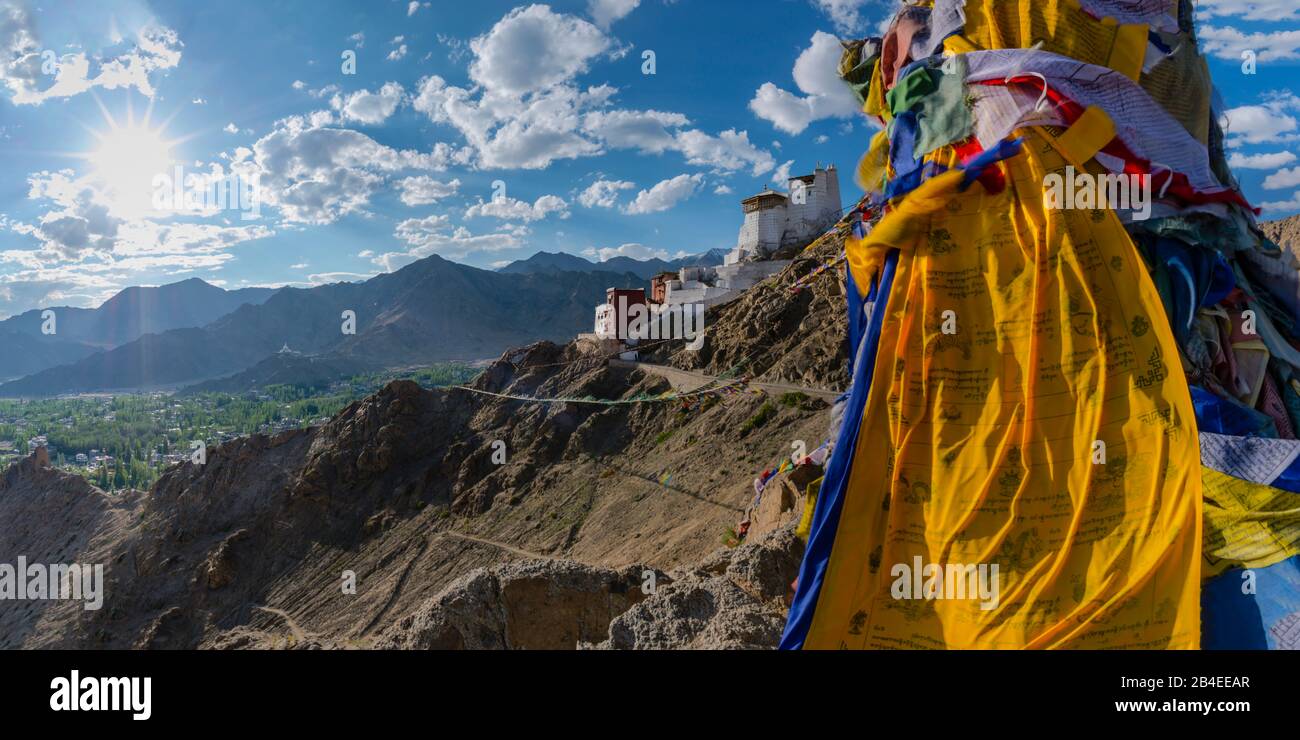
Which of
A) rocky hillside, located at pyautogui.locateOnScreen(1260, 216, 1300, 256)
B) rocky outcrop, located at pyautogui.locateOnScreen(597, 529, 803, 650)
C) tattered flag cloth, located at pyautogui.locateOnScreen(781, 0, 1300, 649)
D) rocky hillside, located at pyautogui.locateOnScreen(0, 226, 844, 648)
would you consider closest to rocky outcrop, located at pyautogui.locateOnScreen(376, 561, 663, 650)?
rocky outcrop, located at pyautogui.locateOnScreen(597, 529, 803, 650)

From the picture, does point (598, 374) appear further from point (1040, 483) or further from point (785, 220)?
point (1040, 483)

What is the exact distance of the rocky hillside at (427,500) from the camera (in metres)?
24.9

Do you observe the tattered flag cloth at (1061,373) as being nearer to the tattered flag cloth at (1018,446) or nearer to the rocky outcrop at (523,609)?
the tattered flag cloth at (1018,446)

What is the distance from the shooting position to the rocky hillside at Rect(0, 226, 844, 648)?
81.6 ft

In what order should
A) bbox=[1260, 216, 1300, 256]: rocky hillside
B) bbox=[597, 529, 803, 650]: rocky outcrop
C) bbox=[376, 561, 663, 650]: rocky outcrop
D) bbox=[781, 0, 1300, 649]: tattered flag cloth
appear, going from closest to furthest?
1. bbox=[781, 0, 1300, 649]: tattered flag cloth
2. bbox=[597, 529, 803, 650]: rocky outcrop
3. bbox=[376, 561, 663, 650]: rocky outcrop
4. bbox=[1260, 216, 1300, 256]: rocky hillside

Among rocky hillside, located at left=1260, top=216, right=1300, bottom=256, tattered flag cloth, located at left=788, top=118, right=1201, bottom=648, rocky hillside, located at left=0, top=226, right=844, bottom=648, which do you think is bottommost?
rocky hillside, located at left=0, top=226, right=844, bottom=648

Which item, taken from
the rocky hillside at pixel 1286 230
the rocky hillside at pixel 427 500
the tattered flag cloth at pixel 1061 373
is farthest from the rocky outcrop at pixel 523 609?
the rocky hillside at pixel 1286 230

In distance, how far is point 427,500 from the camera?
33812mm

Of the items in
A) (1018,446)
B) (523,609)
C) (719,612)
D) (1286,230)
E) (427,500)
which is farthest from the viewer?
(1286,230)

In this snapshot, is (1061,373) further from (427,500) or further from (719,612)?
(427,500)

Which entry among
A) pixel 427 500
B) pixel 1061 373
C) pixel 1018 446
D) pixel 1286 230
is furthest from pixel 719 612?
pixel 1286 230

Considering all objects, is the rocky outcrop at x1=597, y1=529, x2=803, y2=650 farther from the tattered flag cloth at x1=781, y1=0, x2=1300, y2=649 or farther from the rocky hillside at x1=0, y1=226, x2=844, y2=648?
the rocky hillside at x1=0, y1=226, x2=844, y2=648

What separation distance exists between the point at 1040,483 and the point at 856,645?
180 cm


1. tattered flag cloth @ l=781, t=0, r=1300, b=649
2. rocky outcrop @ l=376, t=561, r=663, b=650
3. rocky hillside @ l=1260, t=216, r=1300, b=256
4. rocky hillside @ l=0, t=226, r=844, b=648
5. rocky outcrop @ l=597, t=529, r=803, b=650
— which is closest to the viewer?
tattered flag cloth @ l=781, t=0, r=1300, b=649
